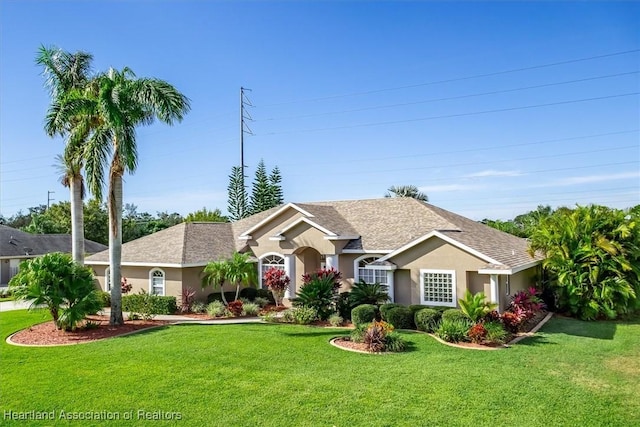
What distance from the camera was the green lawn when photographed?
926 cm

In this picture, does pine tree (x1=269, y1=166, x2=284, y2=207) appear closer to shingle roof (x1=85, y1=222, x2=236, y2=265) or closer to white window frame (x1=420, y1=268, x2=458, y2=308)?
shingle roof (x1=85, y1=222, x2=236, y2=265)

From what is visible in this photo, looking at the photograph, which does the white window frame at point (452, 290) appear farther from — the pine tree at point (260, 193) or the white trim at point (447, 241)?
the pine tree at point (260, 193)

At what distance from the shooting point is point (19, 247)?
46406 mm

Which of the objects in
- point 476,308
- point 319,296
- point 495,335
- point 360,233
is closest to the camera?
point 495,335

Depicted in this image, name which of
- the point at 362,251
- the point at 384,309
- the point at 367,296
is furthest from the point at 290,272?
the point at 384,309

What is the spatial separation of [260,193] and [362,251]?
1200 inches

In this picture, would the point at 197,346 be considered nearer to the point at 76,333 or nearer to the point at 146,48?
the point at 76,333

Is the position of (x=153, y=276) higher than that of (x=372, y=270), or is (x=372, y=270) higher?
(x=372, y=270)

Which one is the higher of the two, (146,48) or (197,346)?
(146,48)

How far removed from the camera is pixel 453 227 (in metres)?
22.8

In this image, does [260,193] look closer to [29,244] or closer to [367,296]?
[29,244]

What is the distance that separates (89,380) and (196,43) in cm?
1392

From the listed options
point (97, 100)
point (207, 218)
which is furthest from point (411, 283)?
point (207, 218)

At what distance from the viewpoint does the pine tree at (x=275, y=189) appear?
5200cm
